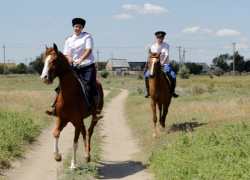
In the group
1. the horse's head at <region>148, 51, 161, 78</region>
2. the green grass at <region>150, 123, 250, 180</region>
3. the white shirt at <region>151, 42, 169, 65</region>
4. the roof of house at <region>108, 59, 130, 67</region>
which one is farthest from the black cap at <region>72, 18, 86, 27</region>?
the roof of house at <region>108, 59, 130, 67</region>

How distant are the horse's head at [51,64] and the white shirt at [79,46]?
1125 millimetres

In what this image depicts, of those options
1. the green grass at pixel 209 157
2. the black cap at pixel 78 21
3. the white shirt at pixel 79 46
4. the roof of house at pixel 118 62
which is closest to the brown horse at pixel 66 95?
the white shirt at pixel 79 46

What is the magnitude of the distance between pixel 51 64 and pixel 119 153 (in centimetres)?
448

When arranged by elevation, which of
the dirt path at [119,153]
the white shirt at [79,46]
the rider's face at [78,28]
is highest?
the rider's face at [78,28]

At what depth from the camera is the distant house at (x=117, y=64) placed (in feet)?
512

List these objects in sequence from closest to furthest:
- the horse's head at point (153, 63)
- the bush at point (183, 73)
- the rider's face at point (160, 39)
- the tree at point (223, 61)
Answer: the horse's head at point (153, 63)
the rider's face at point (160, 39)
the bush at point (183, 73)
the tree at point (223, 61)

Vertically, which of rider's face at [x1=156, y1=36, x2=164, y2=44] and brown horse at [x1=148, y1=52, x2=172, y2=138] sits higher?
rider's face at [x1=156, y1=36, x2=164, y2=44]

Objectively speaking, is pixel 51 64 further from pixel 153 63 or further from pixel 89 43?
pixel 153 63

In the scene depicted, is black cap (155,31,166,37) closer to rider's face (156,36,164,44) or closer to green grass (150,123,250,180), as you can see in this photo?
rider's face (156,36,164,44)

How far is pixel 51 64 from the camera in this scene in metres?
8.09

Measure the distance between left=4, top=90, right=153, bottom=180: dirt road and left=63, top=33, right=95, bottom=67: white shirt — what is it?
109 inches

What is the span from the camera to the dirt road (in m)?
9.05

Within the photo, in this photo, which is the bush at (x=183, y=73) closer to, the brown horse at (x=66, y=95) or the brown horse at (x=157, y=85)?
the brown horse at (x=157, y=85)

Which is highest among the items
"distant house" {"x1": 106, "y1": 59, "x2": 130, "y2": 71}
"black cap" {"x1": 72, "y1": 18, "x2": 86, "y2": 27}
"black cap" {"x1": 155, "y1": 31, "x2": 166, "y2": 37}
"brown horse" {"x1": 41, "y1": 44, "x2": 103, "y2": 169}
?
"distant house" {"x1": 106, "y1": 59, "x2": 130, "y2": 71}
